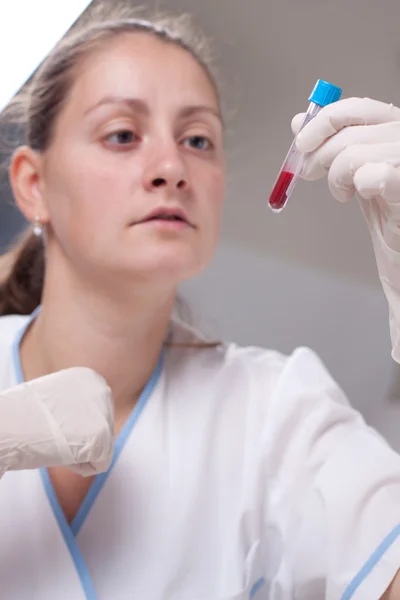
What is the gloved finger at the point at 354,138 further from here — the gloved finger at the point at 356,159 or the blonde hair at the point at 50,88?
the blonde hair at the point at 50,88

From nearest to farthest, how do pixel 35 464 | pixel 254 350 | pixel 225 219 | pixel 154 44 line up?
1. pixel 35 464
2. pixel 154 44
3. pixel 254 350
4. pixel 225 219

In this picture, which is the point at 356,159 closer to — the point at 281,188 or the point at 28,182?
the point at 281,188

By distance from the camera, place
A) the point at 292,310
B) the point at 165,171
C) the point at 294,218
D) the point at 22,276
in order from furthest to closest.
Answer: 1. the point at 292,310
2. the point at 294,218
3. the point at 22,276
4. the point at 165,171

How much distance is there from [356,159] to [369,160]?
13 mm

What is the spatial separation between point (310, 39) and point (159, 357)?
70cm

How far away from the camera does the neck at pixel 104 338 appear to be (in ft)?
3.28

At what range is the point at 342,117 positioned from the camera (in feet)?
2.16

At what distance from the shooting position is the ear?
1056 millimetres

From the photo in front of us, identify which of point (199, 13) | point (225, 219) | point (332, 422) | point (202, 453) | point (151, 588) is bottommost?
point (151, 588)

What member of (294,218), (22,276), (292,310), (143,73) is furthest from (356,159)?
(292,310)

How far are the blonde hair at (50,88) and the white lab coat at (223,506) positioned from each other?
276 millimetres

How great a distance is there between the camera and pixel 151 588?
33.0 inches

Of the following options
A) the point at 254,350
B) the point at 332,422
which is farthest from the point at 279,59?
the point at 332,422

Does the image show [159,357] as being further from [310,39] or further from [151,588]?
[310,39]
